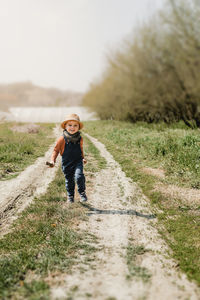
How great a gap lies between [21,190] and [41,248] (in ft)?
10.1

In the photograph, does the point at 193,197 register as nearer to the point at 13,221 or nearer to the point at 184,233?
the point at 184,233

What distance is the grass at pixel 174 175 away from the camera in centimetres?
353

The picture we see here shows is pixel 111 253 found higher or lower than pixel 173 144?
lower

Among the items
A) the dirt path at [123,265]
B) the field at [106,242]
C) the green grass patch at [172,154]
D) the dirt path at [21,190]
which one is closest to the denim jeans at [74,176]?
the field at [106,242]

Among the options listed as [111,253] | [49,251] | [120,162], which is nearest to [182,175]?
[120,162]

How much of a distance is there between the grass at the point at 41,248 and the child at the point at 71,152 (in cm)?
49

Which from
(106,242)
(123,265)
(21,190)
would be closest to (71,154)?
(106,242)

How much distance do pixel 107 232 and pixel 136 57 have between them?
9.79ft

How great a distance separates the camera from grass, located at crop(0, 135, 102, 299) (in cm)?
263

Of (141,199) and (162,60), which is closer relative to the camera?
(162,60)

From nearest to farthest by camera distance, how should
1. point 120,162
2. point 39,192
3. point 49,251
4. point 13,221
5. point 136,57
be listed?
1. point 136,57
2. point 49,251
3. point 13,221
4. point 39,192
5. point 120,162

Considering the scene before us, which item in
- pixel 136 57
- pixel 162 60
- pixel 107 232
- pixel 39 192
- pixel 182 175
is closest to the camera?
pixel 162 60

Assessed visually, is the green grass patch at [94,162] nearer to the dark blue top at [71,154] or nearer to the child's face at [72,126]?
the dark blue top at [71,154]

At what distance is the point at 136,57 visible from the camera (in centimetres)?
191
